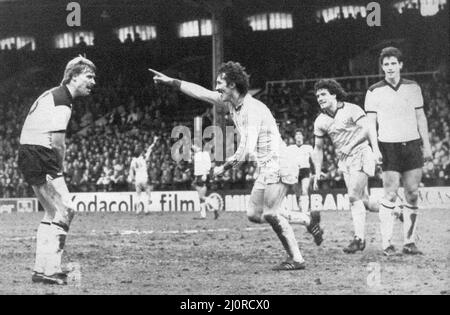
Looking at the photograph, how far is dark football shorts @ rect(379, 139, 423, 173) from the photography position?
9117mm

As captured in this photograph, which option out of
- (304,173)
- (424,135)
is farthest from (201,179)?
(424,135)

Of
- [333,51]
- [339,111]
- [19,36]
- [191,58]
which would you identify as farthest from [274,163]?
[333,51]

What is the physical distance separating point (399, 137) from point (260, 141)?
209cm

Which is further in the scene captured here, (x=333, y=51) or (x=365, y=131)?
(x=333, y=51)

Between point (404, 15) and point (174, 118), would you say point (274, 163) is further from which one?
point (404, 15)

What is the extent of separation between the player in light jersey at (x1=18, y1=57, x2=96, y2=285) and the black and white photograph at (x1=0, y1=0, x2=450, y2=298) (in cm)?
2

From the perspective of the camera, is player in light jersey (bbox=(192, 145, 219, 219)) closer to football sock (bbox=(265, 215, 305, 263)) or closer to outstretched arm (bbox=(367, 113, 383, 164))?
outstretched arm (bbox=(367, 113, 383, 164))

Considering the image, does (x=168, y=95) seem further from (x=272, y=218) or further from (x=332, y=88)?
(x=272, y=218)

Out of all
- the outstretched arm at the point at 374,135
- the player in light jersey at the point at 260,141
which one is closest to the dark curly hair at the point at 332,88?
the outstretched arm at the point at 374,135

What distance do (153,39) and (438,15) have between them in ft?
17.5

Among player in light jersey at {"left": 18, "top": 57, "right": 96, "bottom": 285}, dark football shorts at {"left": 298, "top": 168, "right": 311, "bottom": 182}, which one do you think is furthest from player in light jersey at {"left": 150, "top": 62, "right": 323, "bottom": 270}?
dark football shorts at {"left": 298, "top": 168, "right": 311, "bottom": 182}

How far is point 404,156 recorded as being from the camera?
30.0ft

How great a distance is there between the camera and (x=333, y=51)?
17922 millimetres

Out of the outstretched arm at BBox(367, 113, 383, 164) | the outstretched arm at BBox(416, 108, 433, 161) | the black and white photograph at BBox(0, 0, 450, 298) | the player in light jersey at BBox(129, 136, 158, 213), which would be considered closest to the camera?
the black and white photograph at BBox(0, 0, 450, 298)
